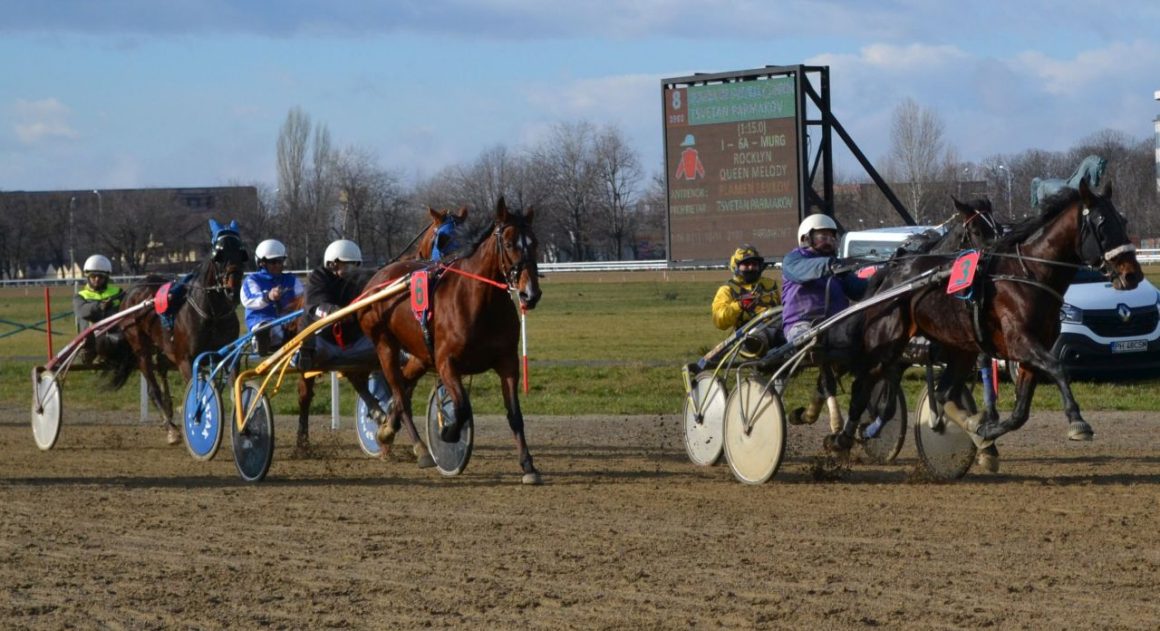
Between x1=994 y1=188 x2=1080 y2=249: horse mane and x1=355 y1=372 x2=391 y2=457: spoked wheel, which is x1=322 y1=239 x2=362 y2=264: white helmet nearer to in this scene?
x1=355 y1=372 x2=391 y2=457: spoked wheel

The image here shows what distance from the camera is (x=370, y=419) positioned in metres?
12.2

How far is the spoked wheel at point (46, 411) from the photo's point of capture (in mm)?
13242

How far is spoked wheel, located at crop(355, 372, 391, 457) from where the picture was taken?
40.2 feet

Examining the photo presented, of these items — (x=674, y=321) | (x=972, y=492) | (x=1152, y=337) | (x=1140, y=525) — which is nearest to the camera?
(x=1140, y=525)

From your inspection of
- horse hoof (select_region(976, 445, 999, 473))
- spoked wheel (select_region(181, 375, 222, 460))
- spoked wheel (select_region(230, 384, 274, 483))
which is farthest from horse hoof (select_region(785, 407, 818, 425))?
spoked wheel (select_region(181, 375, 222, 460))

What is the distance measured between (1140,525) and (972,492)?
5.02 feet

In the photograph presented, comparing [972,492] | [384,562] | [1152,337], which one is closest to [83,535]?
[384,562]

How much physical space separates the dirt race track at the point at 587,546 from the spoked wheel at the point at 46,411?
5.39 ft

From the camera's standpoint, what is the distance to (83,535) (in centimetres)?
801

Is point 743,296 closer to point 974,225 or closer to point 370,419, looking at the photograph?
point 974,225

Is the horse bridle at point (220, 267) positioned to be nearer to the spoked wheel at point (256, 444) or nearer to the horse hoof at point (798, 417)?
the spoked wheel at point (256, 444)

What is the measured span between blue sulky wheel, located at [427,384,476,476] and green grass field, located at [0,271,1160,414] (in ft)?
16.8

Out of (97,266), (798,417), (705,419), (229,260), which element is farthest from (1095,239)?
(97,266)

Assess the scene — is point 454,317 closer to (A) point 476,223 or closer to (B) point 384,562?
(A) point 476,223
